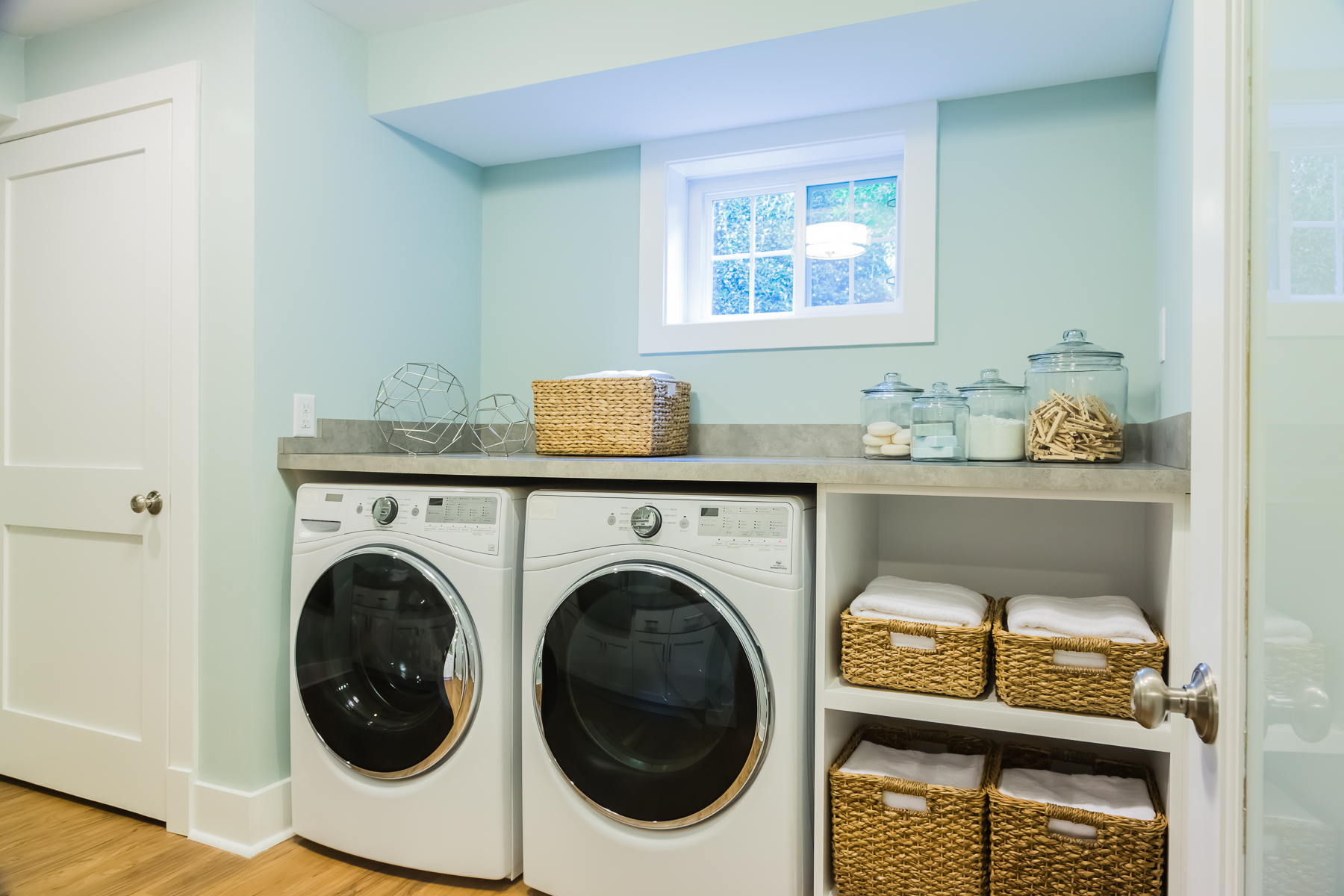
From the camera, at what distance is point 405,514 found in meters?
1.93

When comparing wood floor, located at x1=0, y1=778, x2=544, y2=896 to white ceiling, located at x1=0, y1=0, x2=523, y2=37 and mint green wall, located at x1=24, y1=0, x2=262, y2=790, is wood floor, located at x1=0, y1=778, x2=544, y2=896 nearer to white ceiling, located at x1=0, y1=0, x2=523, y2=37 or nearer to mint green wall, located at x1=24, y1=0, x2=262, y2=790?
mint green wall, located at x1=24, y1=0, x2=262, y2=790

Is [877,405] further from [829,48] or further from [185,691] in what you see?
[185,691]

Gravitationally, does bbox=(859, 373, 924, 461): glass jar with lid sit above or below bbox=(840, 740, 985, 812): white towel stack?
above

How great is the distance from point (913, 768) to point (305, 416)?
169 cm

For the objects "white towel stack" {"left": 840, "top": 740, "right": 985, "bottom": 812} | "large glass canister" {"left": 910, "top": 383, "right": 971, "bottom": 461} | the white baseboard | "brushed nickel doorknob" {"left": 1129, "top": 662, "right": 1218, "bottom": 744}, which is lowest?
the white baseboard

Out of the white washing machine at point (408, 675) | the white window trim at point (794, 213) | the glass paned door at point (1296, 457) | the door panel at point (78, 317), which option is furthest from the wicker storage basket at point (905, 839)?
the door panel at point (78, 317)

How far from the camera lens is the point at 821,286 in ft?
8.23

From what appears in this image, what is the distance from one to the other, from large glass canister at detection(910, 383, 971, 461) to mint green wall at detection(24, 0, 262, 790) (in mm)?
1565

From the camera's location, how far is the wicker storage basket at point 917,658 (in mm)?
1584

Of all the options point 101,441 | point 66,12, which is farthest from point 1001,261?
point 66,12

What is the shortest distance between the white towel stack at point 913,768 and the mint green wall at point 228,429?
1.42 m

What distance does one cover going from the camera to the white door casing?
2105mm

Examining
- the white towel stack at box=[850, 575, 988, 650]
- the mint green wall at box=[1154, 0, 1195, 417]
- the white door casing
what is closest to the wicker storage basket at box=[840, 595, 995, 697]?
the white towel stack at box=[850, 575, 988, 650]

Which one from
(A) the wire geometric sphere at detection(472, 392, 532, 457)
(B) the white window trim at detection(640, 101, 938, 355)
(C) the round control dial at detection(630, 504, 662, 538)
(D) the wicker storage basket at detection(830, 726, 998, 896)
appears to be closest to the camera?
(D) the wicker storage basket at detection(830, 726, 998, 896)
